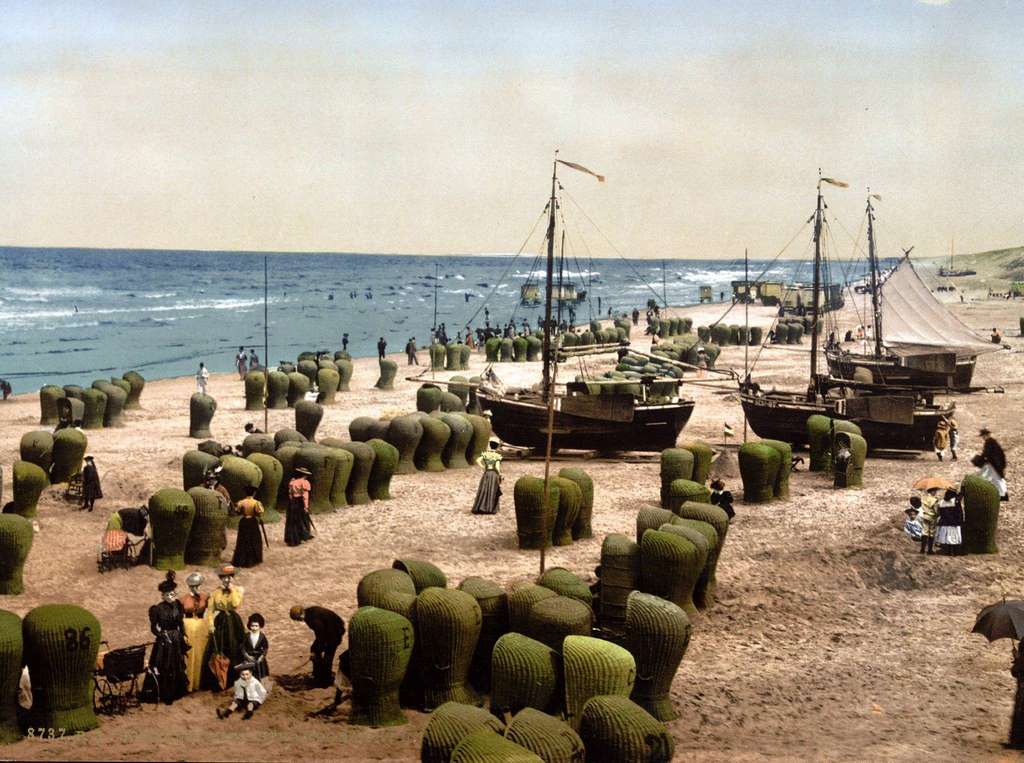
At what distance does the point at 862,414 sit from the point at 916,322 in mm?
20222

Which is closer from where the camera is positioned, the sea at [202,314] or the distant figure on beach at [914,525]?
the distant figure on beach at [914,525]

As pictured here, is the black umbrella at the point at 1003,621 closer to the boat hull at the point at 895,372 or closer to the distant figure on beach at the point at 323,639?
the distant figure on beach at the point at 323,639

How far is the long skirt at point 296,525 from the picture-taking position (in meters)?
20.1

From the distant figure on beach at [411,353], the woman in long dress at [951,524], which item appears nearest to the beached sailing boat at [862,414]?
the woman in long dress at [951,524]

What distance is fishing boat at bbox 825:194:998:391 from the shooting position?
40594 mm

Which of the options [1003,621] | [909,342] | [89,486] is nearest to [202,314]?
[909,342]

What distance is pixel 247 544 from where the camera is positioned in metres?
18.5

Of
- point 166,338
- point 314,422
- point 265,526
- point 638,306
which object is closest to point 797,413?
point 314,422

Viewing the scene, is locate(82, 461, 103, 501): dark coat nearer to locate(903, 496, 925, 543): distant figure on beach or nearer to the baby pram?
the baby pram

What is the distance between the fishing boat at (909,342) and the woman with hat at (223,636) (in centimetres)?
2948

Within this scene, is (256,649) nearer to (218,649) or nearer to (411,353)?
(218,649)

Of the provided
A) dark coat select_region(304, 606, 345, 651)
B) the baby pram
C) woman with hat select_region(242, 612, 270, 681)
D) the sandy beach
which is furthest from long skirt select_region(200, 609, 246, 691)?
the baby pram

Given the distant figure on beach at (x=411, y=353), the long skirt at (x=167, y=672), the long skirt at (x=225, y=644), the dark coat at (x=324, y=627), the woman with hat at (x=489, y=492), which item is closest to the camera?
the long skirt at (x=167, y=672)

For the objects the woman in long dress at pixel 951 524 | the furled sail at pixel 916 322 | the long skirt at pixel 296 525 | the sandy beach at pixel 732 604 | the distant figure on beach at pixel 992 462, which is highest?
the furled sail at pixel 916 322
